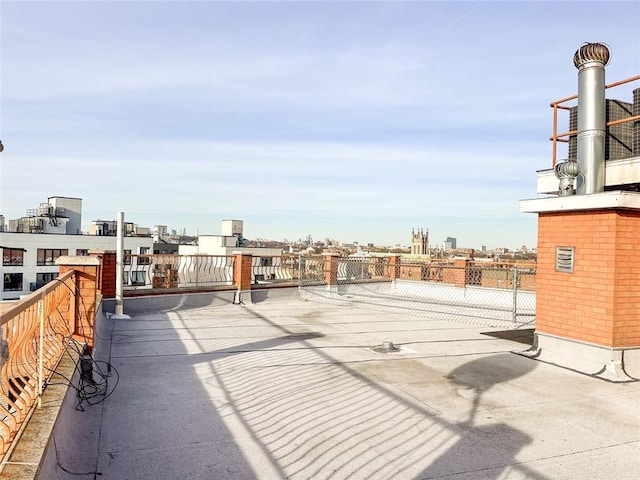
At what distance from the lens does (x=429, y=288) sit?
52.1 feet

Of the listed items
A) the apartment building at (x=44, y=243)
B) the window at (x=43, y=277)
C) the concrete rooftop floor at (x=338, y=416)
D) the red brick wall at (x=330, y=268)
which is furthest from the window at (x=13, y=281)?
the concrete rooftop floor at (x=338, y=416)

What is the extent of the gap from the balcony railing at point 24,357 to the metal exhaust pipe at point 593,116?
7.11 meters

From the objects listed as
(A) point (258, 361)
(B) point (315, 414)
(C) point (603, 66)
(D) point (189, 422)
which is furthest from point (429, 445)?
(C) point (603, 66)

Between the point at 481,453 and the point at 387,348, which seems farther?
the point at 387,348

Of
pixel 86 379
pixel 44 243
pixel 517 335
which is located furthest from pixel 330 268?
pixel 44 243

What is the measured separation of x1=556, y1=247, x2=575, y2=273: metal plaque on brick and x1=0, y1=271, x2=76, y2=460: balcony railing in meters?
6.68

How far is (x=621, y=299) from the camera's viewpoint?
627 centimetres

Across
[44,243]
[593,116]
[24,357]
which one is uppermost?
[593,116]

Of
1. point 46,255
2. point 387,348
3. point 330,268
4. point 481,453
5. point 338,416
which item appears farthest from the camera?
point 46,255

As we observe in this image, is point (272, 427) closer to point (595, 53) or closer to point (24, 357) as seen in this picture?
point (24, 357)

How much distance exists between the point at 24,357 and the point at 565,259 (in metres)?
6.85

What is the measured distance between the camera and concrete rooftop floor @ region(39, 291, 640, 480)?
354 centimetres

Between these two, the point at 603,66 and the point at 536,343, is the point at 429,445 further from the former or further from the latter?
the point at 603,66

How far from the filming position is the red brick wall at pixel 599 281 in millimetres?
6258
